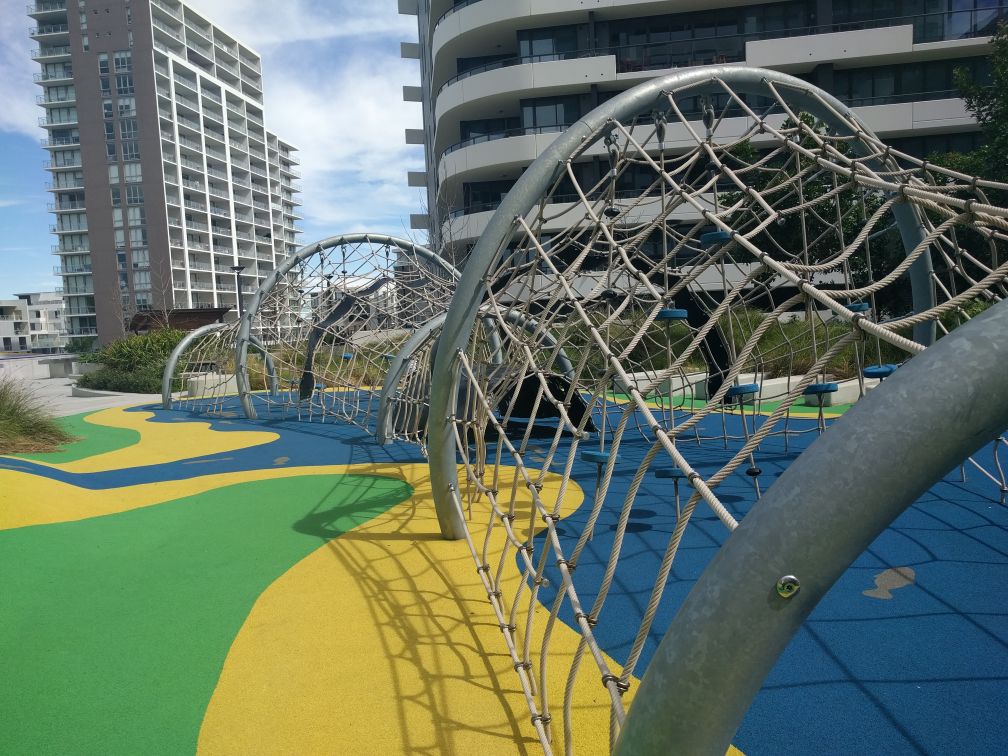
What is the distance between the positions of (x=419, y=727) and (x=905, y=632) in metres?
2.63

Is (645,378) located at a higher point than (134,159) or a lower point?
lower

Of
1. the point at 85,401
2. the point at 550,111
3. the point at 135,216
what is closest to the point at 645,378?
the point at 85,401

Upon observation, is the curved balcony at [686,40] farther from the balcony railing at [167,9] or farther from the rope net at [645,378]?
the balcony railing at [167,9]

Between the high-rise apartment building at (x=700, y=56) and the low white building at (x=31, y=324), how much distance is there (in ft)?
227

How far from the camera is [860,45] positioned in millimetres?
24422

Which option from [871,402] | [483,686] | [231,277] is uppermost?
[231,277]

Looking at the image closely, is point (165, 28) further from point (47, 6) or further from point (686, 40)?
point (686, 40)

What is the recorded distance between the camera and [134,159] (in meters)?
50.0

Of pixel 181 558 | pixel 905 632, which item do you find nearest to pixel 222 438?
pixel 181 558

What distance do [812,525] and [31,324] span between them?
107946 mm

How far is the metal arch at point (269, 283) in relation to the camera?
11695 mm

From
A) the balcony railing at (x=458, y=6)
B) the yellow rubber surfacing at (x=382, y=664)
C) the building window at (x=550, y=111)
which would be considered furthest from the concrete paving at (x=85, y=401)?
the balcony railing at (x=458, y=6)

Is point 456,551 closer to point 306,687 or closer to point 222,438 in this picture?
point 306,687

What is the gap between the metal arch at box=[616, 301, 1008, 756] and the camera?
128 cm
